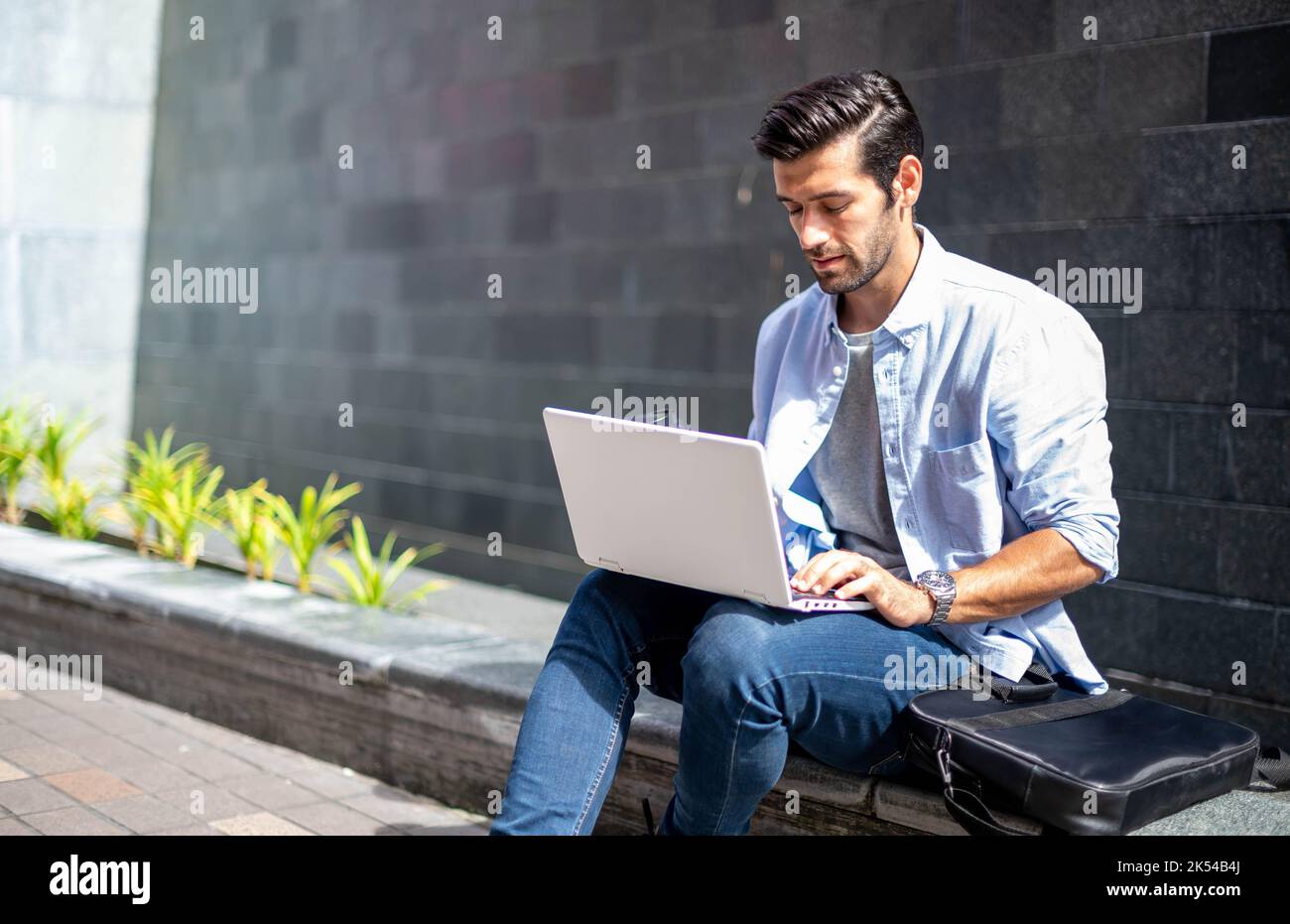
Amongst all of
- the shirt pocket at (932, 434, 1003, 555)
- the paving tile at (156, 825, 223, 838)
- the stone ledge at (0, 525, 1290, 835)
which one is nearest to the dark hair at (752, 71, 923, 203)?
the shirt pocket at (932, 434, 1003, 555)

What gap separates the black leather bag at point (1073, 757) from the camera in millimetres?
1867

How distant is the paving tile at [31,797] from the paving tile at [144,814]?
0.10 metres

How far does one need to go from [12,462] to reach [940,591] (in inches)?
179

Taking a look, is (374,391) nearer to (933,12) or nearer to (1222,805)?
(933,12)

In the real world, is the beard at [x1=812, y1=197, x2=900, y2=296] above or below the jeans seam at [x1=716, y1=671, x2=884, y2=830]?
above

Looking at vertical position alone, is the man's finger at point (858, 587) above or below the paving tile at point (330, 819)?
above

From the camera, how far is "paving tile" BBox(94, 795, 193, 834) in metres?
3.01

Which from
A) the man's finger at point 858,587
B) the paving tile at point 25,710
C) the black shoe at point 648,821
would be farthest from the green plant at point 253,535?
the man's finger at point 858,587

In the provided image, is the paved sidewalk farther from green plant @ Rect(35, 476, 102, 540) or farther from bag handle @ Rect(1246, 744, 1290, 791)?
bag handle @ Rect(1246, 744, 1290, 791)

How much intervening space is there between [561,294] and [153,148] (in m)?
3.70

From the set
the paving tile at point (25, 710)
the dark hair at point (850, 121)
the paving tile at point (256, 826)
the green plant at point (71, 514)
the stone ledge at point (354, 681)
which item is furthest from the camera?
the green plant at point (71, 514)

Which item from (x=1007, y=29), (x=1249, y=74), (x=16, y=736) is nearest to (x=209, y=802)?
(x=16, y=736)

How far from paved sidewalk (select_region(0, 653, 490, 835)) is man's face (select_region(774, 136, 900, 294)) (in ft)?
5.13

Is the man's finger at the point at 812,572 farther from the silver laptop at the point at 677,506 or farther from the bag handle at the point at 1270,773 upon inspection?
the bag handle at the point at 1270,773
